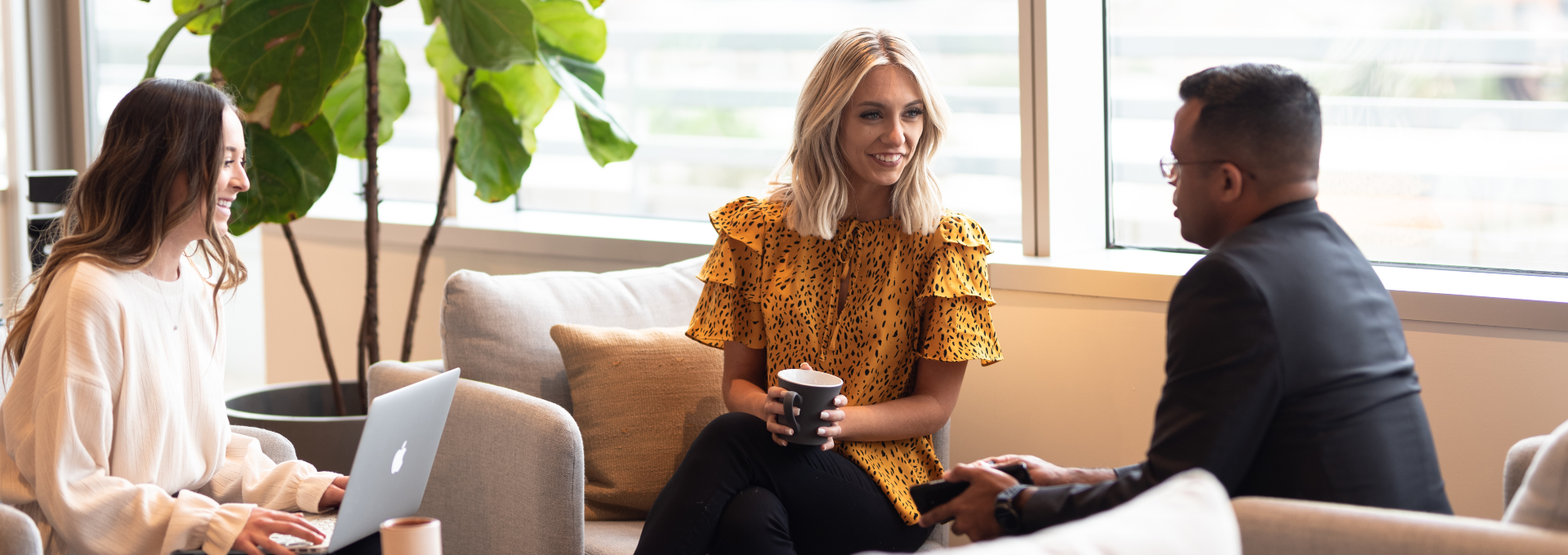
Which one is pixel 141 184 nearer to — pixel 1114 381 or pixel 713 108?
pixel 1114 381

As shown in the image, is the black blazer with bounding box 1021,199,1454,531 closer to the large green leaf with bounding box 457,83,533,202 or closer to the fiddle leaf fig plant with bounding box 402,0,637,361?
the fiddle leaf fig plant with bounding box 402,0,637,361

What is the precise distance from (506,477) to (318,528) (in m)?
0.36

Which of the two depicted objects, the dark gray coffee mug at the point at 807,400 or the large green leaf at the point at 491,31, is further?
the large green leaf at the point at 491,31

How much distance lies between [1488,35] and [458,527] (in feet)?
6.82

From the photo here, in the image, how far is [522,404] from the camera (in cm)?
191

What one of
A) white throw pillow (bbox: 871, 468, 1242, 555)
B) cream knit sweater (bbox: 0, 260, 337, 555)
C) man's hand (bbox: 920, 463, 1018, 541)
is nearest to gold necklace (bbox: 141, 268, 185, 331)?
cream knit sweater (bbox: 0, 260, 337, 555)

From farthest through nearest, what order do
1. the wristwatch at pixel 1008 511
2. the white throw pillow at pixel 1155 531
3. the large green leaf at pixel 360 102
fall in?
the large green leaf at pixel 360 102 → the wristwatch at pixel 1008 511 → the white throw pillow at pixel 1155 531

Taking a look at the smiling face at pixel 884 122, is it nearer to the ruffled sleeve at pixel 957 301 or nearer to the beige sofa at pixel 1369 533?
the ruffled sleeve at pixel 957 301

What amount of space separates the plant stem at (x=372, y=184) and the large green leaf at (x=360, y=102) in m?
0.03

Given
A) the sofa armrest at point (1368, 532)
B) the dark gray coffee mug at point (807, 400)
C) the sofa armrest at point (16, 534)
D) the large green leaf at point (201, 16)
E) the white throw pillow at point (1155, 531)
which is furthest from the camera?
the large green leaf at point (201, 16)

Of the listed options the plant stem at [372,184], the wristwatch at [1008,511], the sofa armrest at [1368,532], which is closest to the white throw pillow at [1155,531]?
the sofa armrest at [1368,532]

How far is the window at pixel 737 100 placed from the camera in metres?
2.83

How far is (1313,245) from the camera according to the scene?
1336 mm

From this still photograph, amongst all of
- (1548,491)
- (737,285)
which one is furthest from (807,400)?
(1548,491)
